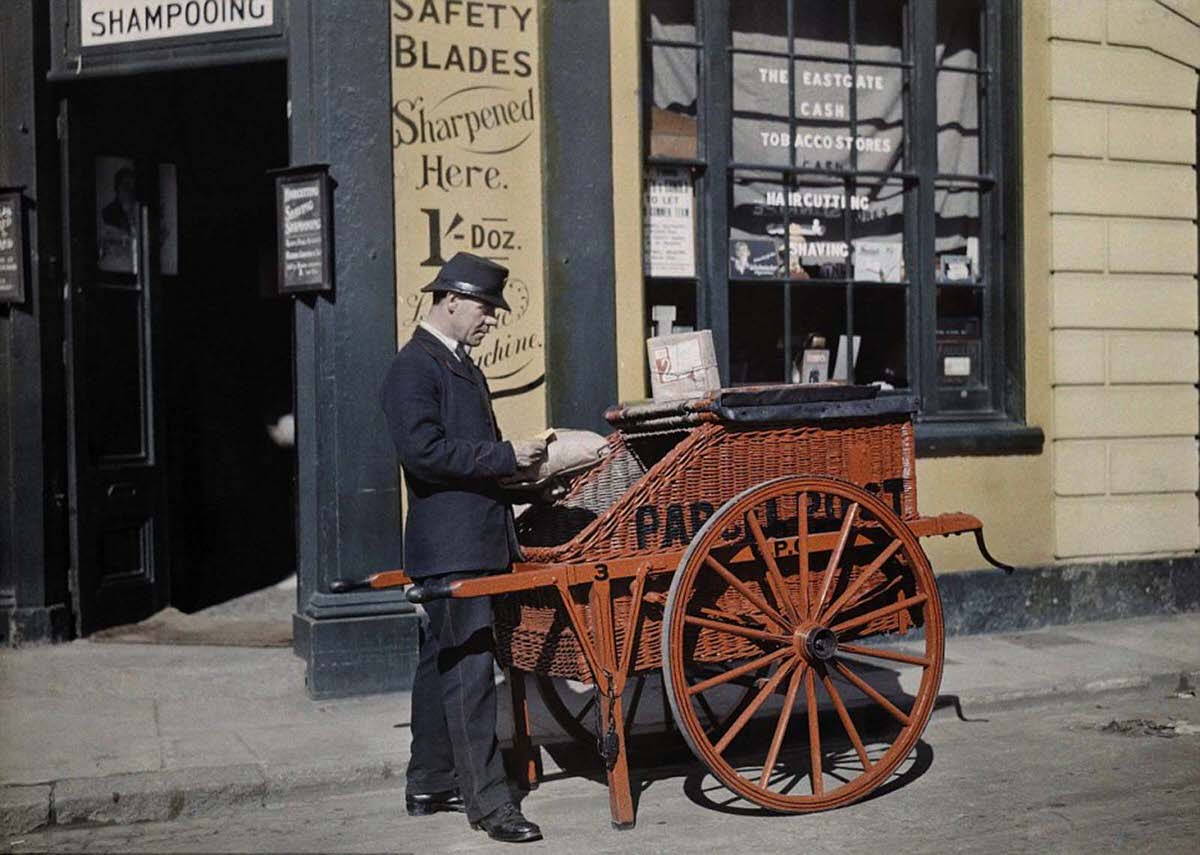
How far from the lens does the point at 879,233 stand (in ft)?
30.2

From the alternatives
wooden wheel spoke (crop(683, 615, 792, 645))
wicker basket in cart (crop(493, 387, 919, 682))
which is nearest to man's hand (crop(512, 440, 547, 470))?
wicker basket in cart (crop(493, 387, 919, 682))

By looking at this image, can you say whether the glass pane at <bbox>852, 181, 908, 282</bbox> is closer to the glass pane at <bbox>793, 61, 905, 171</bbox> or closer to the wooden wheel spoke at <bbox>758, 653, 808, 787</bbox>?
the glass pane at <bbox>793, 61, 905, 171</bbox>

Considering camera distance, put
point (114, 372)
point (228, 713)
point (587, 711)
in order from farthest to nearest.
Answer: point (114, 372) < point (228, 713) < point (587, 711)

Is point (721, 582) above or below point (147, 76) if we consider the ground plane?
below

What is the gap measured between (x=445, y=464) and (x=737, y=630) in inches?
47.8

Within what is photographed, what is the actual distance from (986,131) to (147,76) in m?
5.20

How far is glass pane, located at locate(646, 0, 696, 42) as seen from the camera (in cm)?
851

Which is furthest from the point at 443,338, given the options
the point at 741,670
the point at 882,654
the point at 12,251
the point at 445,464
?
the point at 12,251

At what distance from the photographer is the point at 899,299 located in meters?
9.23

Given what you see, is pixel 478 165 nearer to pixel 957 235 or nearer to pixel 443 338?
pixel 443 338

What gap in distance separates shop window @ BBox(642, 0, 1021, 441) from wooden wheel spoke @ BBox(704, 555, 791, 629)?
11.4 feet

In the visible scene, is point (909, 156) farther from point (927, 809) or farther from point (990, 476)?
point (927, 809)

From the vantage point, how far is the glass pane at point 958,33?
9.33m

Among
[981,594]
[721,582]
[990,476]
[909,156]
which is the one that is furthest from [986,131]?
[721,582]
